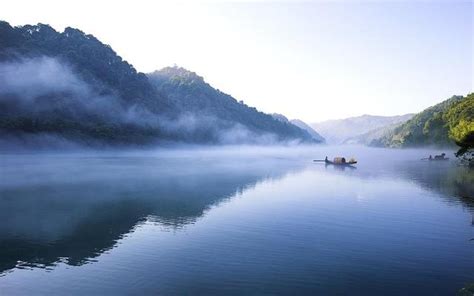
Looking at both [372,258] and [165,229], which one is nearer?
[372,258]

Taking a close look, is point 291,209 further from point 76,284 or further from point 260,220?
point 76,284

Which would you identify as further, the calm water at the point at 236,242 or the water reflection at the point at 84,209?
the water reflection at the point at 84,209

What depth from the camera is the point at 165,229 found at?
144 feet

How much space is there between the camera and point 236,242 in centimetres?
3856

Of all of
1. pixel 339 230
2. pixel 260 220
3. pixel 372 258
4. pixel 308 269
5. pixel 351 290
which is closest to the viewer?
pixel 351 290

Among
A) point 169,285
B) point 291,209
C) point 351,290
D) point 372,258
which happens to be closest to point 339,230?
point 372,258

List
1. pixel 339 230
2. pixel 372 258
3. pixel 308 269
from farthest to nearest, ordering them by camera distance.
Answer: pixel 339 230, pixel 372 258, pixel 308 269

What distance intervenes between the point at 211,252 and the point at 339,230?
1649 centimetres

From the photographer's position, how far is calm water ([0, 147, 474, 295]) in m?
27.5

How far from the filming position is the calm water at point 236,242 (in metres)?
27.5

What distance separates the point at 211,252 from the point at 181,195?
37.7m

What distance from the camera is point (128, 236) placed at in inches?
1606

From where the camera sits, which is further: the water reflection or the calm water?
the water reflection

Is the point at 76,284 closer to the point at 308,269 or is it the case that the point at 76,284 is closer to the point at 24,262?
the point at 24,262
